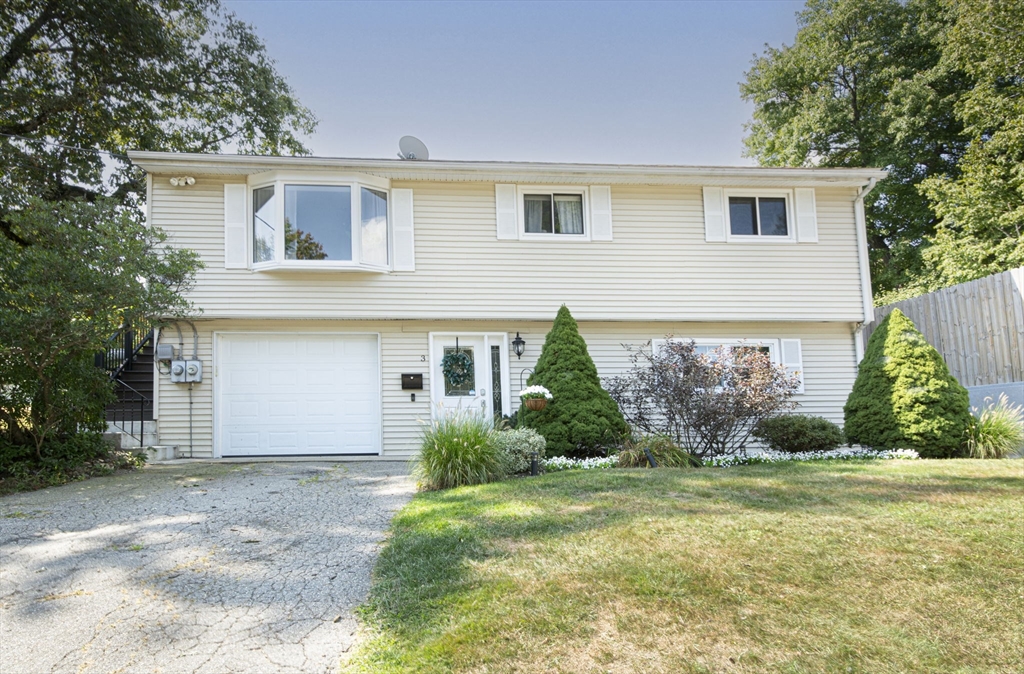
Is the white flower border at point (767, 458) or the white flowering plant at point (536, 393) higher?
the white flowering plant at point (536, 393)

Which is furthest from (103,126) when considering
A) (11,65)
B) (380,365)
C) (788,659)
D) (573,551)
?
(788,659)

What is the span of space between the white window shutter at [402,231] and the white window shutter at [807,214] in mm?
7123

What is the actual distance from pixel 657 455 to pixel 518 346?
12.2 ft

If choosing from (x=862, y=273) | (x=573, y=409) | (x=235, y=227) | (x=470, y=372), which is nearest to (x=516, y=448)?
(x=573, y=409)

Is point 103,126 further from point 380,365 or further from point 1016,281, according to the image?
point 1016,281

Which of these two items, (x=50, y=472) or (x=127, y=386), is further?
(x=127, y=386)

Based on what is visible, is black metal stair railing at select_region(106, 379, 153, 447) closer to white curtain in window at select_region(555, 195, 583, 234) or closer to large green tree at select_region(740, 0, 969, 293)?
white curtain in window at select_region(555, 195, 583, 234)

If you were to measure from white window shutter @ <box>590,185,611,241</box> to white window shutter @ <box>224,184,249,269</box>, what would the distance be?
5.98 metres

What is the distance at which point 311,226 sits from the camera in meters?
10.6

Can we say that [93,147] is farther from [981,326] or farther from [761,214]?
[981,326]

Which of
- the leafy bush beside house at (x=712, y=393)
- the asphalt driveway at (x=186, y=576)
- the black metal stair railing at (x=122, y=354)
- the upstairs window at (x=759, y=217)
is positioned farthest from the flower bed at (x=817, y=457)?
the black metal stair railing at (x=122, y=354)

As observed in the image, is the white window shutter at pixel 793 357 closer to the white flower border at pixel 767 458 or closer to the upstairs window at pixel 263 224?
the white flower border at pixel 767 458

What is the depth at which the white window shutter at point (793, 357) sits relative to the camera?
38.3 ft

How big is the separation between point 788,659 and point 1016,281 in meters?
10.6
